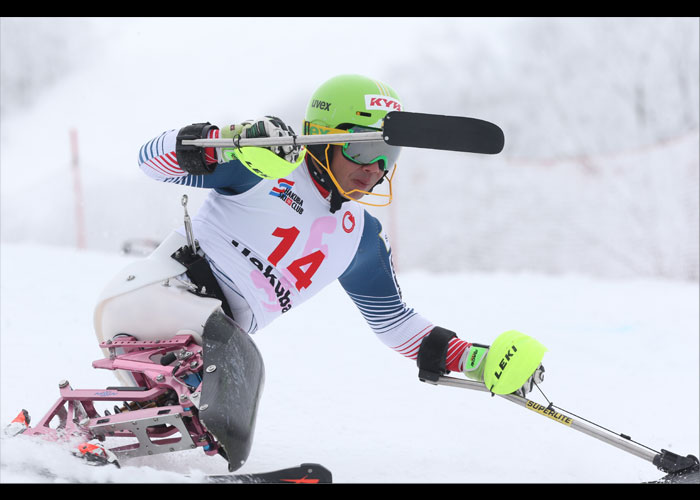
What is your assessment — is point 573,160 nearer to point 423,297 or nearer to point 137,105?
point 423,297

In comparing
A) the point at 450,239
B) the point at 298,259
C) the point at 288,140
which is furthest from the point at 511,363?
the point at 450,239

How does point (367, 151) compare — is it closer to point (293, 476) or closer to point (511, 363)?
point (511, 363)

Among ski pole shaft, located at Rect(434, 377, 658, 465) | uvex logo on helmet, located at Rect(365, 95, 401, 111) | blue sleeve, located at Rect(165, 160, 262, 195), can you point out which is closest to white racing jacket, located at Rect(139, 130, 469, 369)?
blue sleeve, located at Rect(165, 160, 262, 195)

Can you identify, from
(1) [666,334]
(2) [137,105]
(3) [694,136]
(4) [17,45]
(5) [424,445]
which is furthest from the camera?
(4) [17,45]

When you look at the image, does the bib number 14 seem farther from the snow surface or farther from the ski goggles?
the snow surface

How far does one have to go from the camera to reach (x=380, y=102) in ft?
10.5

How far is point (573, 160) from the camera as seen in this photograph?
13.1 metres

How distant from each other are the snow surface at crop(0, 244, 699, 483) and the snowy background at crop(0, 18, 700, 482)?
2 cm

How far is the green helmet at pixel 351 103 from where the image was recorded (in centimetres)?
319

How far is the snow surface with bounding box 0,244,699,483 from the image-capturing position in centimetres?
375

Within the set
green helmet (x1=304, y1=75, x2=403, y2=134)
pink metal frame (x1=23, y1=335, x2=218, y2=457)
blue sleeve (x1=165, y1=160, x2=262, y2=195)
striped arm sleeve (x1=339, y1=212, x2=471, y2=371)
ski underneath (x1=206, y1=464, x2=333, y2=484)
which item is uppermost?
green helmet (x1=304, y1=75, x2=403, y2=134)

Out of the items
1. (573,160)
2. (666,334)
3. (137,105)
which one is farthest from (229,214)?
(137,105)

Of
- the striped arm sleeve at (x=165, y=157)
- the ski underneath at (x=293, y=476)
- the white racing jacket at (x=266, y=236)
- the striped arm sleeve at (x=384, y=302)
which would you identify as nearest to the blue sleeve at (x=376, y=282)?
the striped arm sleeve at (x=384, y=302)

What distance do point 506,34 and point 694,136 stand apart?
32.9ft
